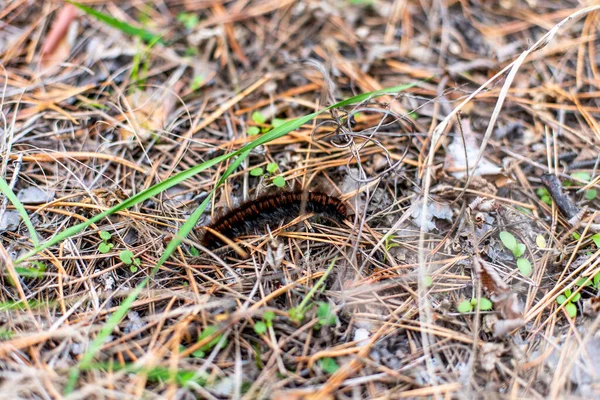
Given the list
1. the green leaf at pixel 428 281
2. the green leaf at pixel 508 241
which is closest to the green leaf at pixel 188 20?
the green leaf at pixel 428 281

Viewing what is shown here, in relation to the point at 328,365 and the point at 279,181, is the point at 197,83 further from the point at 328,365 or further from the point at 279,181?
the point at 328,365

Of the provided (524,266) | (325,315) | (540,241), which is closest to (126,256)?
(325,315)

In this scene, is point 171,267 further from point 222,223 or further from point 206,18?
point 206,18

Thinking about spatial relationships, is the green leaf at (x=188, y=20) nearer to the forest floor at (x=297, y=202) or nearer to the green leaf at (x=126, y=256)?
the forest floor at (x=297, y=202)

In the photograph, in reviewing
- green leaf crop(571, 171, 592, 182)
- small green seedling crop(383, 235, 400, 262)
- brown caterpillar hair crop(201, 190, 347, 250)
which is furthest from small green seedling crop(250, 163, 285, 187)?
green leaf crop(571, 171, 592, 182)

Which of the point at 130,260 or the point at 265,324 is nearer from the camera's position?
the point at 265,324

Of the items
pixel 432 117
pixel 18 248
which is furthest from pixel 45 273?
pixel 432 117
